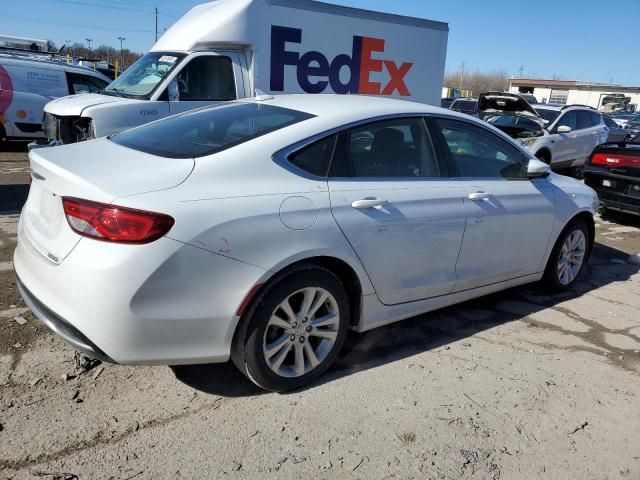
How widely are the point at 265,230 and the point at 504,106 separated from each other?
387 inches

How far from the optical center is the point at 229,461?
8.00 ft

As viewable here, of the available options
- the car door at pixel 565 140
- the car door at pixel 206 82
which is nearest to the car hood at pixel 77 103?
the car door at pixel 206 82

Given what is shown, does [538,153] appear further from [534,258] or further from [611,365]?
[611,365]

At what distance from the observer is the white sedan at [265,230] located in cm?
243

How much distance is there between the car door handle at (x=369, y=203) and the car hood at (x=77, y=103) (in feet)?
16.9

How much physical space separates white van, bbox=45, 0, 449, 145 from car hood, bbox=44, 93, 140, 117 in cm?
1

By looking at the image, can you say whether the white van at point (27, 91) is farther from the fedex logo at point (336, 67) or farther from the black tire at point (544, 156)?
the black tire at point (544, 156)

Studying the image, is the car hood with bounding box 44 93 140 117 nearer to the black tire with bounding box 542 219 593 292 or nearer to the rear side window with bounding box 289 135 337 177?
the rear side window with bounding box 289 135 337 177

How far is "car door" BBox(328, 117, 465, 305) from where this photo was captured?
3.06 meters

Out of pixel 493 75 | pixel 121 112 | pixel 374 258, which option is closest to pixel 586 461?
pixel 374 258

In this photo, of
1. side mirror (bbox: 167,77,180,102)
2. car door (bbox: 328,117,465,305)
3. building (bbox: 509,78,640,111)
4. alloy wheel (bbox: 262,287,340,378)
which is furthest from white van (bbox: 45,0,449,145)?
building (bbox: 509,78,640,111)

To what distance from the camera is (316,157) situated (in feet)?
9.92

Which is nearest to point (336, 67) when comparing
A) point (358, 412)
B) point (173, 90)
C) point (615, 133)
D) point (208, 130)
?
point (173, 90)

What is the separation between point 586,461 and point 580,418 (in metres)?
0.38
